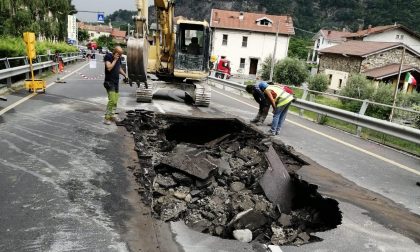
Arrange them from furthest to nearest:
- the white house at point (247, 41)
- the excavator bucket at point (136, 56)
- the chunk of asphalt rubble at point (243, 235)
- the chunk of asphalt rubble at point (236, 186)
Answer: the white house at point (247, 41) < the excavator bucket at point (136, 56) < the chunk of asphalt rubble at point (236, 186) < the chunk of asphalt rubble at point (243, 235)

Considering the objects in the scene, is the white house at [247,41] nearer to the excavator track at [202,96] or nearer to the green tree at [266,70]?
the green tree at [266,70]

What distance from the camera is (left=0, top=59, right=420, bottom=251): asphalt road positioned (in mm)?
3674

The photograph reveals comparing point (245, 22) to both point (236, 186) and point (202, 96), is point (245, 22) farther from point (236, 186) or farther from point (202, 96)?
point (236, 186)

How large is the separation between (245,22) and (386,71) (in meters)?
26.2

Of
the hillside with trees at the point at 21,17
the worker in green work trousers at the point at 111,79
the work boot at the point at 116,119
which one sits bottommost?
the work boot at the point at 116,119

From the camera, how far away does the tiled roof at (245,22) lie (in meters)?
58.9

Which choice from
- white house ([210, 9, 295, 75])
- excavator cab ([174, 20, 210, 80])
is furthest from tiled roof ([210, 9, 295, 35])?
excavator cab ([174, 20, 210, 80])

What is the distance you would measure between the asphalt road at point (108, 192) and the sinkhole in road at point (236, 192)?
28 cm

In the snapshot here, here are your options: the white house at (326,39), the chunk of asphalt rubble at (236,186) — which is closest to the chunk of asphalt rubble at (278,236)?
the chunk of asphalt rubble at (236,186)

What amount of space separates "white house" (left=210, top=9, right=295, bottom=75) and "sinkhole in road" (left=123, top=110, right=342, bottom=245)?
171 feet

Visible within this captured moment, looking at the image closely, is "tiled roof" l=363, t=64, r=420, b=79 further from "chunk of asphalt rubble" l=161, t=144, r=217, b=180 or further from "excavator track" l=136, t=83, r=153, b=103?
"chunk of asphalt rubble" l=161, t=144, r=217, b=180

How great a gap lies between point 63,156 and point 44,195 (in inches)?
62.5

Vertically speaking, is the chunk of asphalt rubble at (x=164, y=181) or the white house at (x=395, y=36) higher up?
the white house at (x=395, y=36)

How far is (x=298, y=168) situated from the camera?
22.3 feet
